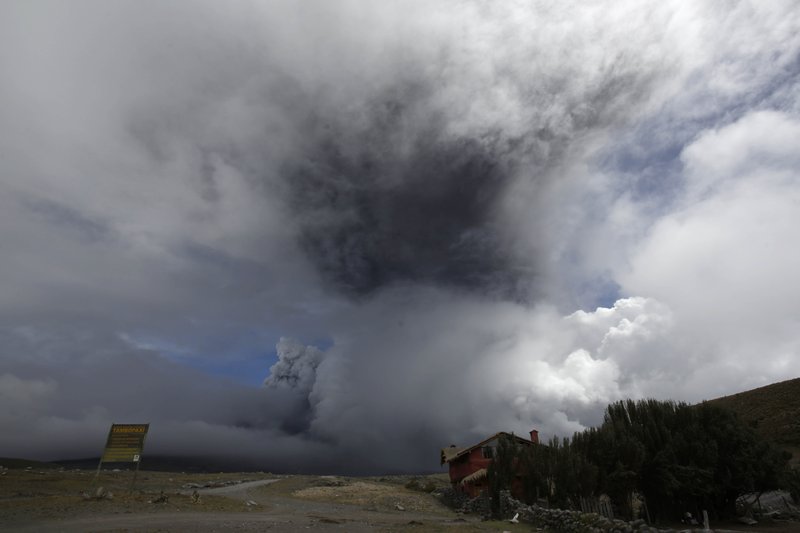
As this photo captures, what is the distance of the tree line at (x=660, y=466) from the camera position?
3409 cm

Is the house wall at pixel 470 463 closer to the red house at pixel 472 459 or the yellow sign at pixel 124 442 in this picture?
the red house at pixel 472 459

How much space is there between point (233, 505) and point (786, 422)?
7026 centimetres

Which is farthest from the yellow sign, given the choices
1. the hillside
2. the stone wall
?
the hillside

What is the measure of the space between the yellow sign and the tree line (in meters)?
27.9

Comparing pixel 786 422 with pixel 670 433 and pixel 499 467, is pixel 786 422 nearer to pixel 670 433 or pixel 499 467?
pixel 670 433

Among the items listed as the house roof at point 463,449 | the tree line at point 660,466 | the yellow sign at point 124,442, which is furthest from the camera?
the house roof at point 463,449

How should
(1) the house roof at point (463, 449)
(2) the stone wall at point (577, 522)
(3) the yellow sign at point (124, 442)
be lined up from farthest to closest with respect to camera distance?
(1) the house roof at point (463, 449), (3) the yellow sign at point (124, 442), (2) the stone wall at point (577, 522)

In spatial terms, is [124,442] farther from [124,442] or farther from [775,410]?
[775,410]

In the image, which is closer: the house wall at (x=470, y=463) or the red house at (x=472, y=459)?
the red house at (x=472, y=459)

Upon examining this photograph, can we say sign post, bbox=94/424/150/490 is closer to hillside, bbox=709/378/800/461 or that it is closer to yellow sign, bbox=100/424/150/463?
yellow sign, bbox=100/424/150/463

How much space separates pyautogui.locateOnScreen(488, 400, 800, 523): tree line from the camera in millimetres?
34094

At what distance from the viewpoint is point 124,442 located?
1483 inches

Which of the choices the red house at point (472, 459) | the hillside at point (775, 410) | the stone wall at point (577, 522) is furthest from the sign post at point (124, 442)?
the hillside at point (775, 410)

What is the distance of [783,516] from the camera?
37188 millimetres
